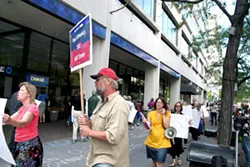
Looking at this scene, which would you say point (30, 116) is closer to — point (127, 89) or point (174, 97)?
point (127, 89)

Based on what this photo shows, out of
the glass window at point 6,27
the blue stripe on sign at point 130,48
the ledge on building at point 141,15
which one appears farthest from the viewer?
the ledge on building at point 141,15

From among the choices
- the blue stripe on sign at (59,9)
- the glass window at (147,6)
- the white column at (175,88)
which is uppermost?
the glass window at (147,6)

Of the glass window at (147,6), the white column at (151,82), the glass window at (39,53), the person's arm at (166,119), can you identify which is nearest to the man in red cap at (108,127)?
the person's arm at (166,119)

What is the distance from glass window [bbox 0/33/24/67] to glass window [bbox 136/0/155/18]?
8298mm

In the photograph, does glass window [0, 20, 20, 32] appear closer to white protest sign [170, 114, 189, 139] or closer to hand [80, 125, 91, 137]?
white protest sign [170, 114, 189, 139]

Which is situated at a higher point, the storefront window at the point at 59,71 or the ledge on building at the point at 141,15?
the ledge on building at the point at 141,15

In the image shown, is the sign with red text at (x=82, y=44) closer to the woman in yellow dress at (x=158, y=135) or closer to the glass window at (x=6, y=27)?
the woman in yellow dress at (x=158, y=135)

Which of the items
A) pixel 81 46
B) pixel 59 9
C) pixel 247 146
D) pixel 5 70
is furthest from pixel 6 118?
pixel 5 70

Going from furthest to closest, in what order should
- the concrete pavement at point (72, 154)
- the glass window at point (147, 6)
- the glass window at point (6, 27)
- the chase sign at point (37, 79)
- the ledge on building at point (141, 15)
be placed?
the glass window at point (147, 6)
the ledge on building at point (141, 15)
the chase sign at point (37, 79)
the glass window at point (6, 27)
the concrete pavement at point (72, 154)

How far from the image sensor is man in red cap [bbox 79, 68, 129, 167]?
8.23ft

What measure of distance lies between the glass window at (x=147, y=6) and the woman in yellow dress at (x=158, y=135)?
44.2 feet

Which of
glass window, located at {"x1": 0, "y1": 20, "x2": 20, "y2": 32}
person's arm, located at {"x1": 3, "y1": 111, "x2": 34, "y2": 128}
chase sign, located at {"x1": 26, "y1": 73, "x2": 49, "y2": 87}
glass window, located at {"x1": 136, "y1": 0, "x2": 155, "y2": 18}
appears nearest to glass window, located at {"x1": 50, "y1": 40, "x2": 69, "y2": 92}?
chase sign, located at {"x1": 26, "y1": 73, "x2": 49, "y2": 87}

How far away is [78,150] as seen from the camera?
794cm

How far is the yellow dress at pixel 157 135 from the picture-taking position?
5.00m
